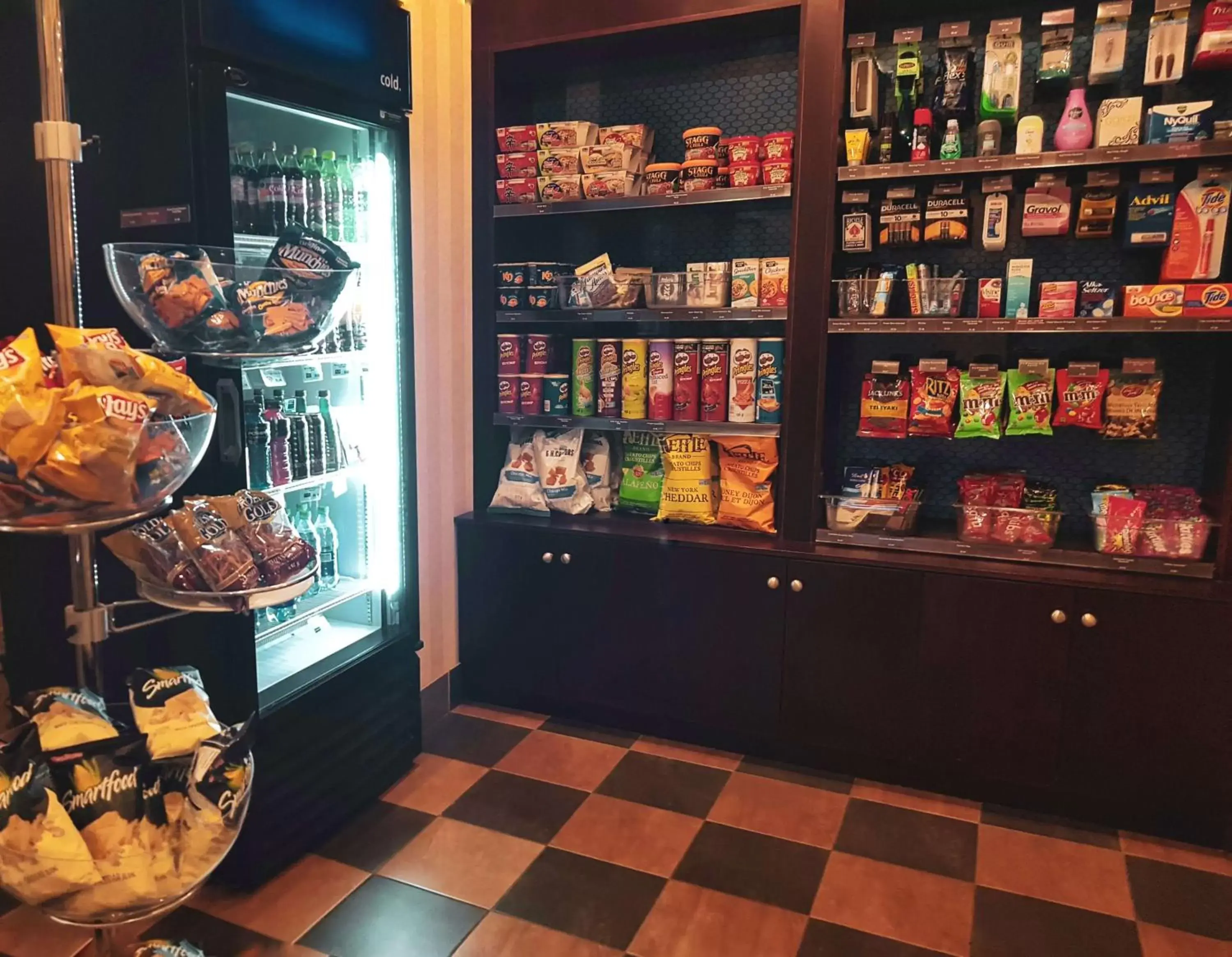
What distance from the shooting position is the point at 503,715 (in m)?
3.24

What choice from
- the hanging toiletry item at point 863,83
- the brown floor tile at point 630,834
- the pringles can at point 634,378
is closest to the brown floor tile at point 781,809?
the brown floor tile at point 630,834

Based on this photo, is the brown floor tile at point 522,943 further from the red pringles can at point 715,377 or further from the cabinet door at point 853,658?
the red pringles can at point 715,377

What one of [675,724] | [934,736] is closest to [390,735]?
[675,724]

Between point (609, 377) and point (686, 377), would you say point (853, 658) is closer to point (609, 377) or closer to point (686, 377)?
point (686, 377)

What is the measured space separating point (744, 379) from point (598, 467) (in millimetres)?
627

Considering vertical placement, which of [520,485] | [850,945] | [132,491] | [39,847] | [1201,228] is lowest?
[850,945]

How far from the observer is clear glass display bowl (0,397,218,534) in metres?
1.27

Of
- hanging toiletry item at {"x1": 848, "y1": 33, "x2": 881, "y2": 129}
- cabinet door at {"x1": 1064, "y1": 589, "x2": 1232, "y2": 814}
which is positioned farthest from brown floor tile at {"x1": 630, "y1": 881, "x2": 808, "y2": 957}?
hanging toiletry item at {"x1": 848, "y1": 33, "x2": 881, "y2": 129}

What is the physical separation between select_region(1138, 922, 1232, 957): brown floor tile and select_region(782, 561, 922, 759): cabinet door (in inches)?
29.1

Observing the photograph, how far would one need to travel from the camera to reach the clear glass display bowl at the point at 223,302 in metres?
1.61

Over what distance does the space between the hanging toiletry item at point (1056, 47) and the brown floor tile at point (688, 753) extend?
88.2 inches

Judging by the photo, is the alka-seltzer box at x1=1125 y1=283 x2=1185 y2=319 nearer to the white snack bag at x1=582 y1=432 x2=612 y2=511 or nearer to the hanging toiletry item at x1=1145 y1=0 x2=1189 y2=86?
the hanging toiletry item at x1=1145 y1=0 x2=1189 y2=86

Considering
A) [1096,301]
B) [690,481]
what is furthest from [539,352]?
[1096,301]

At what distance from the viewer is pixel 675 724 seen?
303 cm
